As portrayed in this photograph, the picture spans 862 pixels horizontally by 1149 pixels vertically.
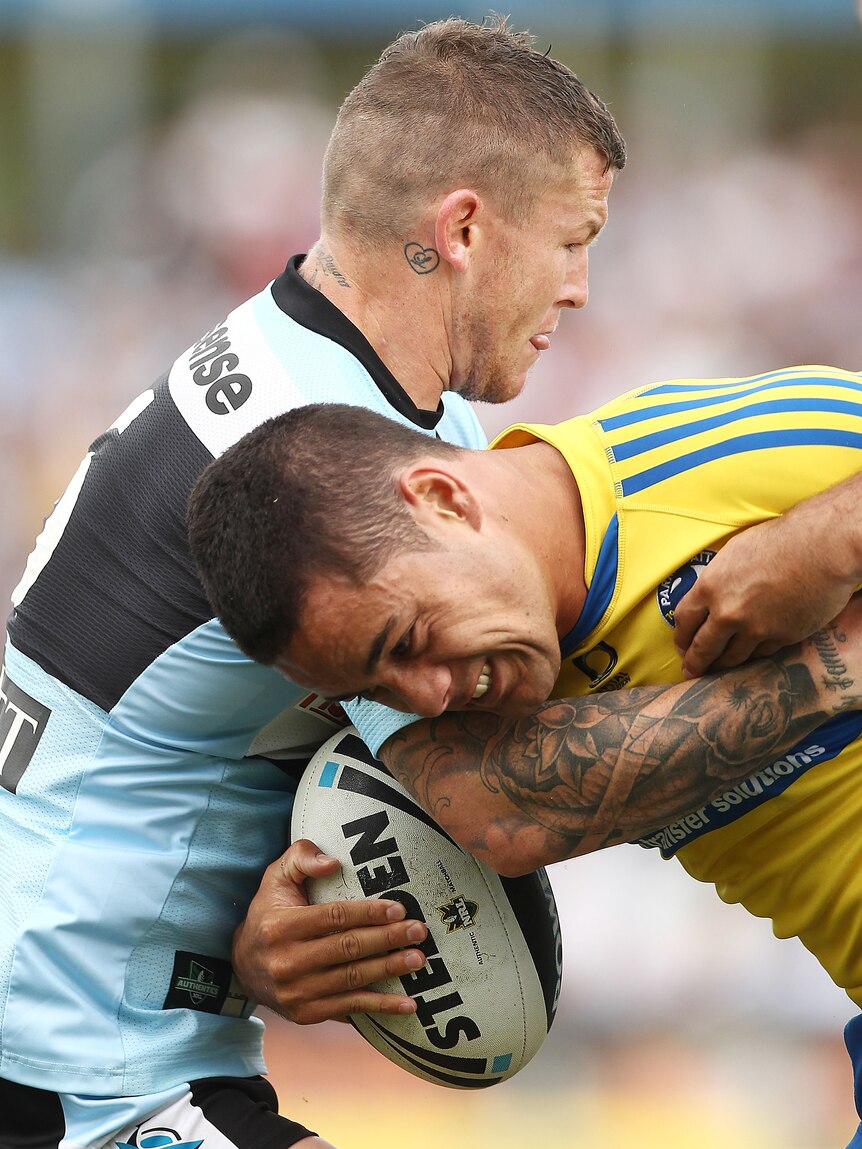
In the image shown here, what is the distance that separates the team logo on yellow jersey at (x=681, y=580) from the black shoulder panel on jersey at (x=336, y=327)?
0.79 m

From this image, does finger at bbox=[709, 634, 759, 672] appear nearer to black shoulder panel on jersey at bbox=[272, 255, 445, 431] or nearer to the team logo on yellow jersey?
the team logo on yellow jersey

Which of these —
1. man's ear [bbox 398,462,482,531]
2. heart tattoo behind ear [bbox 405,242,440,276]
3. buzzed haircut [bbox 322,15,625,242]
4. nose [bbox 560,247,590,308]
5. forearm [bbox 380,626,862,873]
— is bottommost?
forearm [bbox 380,626,862,873]

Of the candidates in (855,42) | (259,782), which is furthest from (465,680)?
(855,42)

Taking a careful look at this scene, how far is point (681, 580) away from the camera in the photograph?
8.05 feet

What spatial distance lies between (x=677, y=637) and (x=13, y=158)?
7.90 meters

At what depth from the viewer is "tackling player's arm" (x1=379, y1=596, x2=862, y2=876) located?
2451 millimetres

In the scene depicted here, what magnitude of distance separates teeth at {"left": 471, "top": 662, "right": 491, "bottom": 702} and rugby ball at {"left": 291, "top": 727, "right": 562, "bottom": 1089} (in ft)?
1.90

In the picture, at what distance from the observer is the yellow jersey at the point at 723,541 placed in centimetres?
243

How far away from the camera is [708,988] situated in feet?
22.4

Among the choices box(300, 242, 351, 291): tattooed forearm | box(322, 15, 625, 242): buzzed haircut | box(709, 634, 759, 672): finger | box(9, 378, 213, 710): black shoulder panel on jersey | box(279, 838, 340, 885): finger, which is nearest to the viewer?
box(709, 634, 759, 672): finger

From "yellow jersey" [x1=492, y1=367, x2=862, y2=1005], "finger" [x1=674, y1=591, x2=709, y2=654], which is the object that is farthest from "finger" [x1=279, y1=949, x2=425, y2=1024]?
"finger" [x1=674, y1=591, x2=709, y2=654]

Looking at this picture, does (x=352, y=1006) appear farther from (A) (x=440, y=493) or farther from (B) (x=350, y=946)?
(A) (x=440, y=493)

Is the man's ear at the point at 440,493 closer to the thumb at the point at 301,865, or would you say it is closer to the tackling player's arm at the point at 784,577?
the tackling player's arm at the point at 784,577

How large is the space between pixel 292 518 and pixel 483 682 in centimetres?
45
